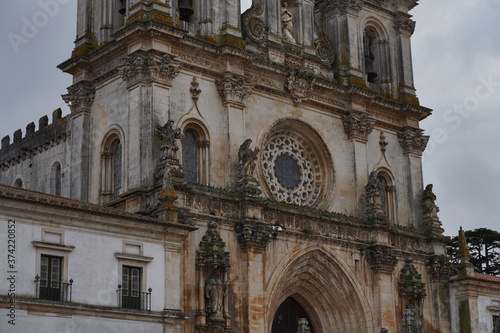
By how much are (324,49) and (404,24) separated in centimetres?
602

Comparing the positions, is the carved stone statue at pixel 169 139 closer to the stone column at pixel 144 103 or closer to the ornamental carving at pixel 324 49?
the stone column at pixel 144 103

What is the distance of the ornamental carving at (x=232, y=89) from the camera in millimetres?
37531

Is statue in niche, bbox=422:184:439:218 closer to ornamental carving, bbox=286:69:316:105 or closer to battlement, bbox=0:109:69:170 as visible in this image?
ornamental carving, bbox=286:69:316:105

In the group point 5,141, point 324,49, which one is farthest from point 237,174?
point 5,141

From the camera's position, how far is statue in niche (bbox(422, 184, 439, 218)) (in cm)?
4438

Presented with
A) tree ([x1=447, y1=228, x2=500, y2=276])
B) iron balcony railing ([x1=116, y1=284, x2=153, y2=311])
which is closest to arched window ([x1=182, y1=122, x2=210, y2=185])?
iron balcony railing ([x1=116, y1=284, x2=153, y2=311])

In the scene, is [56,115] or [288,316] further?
[56,115]

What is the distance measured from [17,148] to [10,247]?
63.9ft

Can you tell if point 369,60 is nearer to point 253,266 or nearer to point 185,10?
point 185,10

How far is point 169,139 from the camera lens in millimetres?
34062

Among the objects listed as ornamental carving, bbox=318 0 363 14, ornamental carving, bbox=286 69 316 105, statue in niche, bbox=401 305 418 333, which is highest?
ornamental carving, bbox=318 0 363 14

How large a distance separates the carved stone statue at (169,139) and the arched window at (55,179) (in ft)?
27.3

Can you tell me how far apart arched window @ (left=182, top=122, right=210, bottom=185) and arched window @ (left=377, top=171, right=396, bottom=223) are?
34.0 feet

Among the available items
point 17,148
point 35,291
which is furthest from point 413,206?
point 35,291
